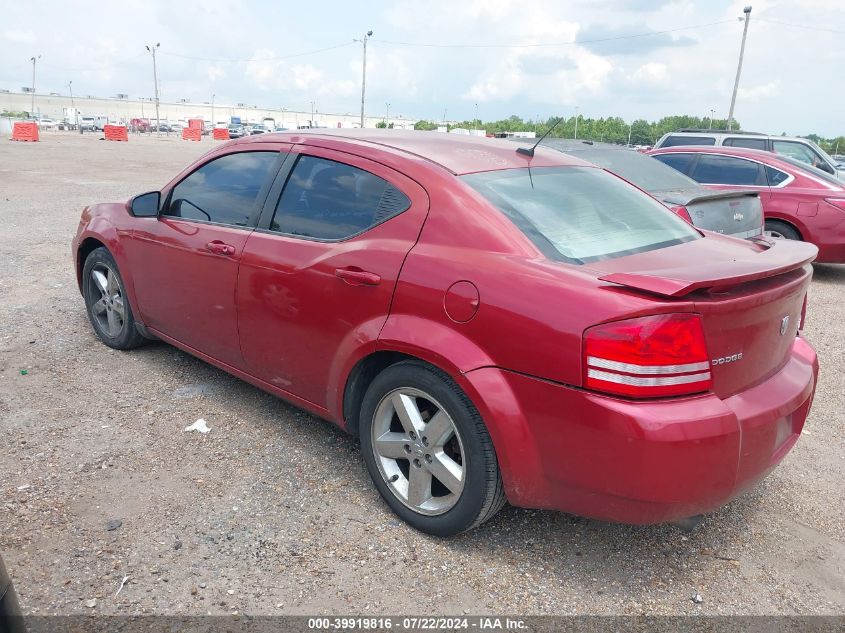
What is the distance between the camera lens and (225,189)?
400cm

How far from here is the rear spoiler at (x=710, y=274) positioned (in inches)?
91.2

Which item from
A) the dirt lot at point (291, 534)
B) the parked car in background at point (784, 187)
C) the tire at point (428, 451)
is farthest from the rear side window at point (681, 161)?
the tire at point (428, 451)

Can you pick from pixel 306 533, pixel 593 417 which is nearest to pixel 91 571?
pixel 306 533

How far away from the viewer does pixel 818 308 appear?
7.08 metres

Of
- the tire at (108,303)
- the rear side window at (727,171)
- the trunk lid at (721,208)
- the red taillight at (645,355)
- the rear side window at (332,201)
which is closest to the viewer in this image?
the red taillight at (645,355)

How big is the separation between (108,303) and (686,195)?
493 centimetres

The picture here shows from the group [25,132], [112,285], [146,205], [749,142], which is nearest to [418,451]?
[146,205]

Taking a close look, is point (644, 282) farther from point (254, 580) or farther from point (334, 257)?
point (254, 580)

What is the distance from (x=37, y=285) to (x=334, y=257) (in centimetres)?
505

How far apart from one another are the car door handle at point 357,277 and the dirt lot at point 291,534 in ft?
3.38

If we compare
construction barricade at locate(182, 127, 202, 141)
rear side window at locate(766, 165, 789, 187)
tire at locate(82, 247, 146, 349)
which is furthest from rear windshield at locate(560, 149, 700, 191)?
construction barricade at locate(182, 127, 202, 141)

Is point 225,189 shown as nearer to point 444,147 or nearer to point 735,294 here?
point 444,147

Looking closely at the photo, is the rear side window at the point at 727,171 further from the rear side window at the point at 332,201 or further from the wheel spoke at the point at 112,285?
the wheel spoke at the point at 112,285

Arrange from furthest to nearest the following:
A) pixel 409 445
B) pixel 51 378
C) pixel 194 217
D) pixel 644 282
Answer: pixel 51 378
pixel 194 217
pixel 409 445
pixel 644 282
